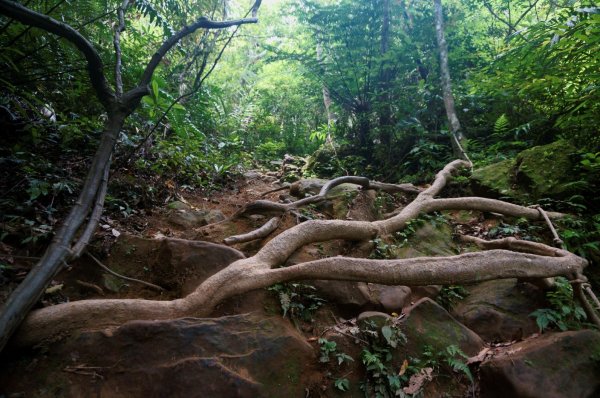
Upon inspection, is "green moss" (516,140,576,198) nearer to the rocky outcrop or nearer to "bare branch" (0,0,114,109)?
the rocky outcrop

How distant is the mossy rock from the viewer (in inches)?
185

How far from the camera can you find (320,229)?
11.7ft

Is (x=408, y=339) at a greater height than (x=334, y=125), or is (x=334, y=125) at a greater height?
(x=334, y=125)

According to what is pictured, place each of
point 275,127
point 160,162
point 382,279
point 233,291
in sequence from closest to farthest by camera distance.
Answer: point 233,291, point 382,279, point 160,162, point 275,127

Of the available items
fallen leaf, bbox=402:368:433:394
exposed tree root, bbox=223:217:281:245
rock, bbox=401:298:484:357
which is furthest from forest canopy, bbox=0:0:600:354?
fallen leaf, bbox=402:368:433:394

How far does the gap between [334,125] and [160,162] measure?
5.39 metres

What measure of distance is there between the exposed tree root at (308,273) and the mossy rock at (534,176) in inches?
64.1

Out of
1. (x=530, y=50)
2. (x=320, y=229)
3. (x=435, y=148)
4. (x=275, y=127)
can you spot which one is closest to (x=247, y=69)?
(x=275, y=127)

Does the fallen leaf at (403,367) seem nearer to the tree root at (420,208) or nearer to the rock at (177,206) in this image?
the tree root at (420,208)

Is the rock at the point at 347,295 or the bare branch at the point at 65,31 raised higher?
the bare branch at the point at 65,31

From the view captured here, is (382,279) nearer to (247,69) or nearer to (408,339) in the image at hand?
(408,339)

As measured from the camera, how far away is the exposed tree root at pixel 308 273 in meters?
2.32

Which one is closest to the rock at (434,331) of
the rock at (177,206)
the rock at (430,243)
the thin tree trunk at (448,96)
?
the rock at (430,243)

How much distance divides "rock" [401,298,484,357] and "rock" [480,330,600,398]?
0.77 ft
